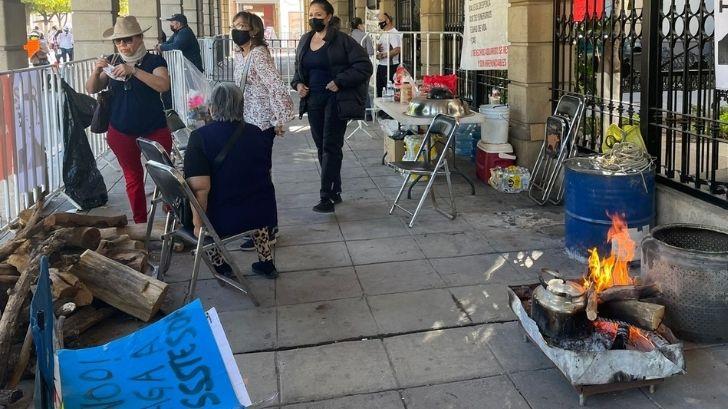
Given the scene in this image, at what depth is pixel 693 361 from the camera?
144 inches

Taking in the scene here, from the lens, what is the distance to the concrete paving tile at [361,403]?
10.8 feet

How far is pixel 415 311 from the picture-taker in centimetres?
438

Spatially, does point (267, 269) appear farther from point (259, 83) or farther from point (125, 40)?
point (125, 40)

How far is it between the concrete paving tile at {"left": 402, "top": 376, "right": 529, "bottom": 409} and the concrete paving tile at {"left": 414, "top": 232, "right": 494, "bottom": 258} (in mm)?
2000

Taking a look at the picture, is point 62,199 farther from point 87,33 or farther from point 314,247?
point 87,33

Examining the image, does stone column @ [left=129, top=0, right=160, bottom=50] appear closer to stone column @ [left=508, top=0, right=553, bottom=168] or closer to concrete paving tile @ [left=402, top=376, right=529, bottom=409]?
stone column @ [left=508, top=0, right=553, bottom=168]

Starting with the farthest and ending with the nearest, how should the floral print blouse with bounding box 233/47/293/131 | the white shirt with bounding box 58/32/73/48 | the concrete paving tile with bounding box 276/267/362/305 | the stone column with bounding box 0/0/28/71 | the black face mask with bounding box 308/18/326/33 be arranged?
1. the white shirt with bounding box 58/32/73/48
2. the stone column with bounding box 0/0/28/71
3. the black face mask with bounding box 308/18/326/33
4. the floral print blouse with bounding box 233/47/293/131
5. the concrete paving tile with bounding box 276/267/362/305

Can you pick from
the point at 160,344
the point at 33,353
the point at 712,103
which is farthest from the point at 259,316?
the point at 712,103

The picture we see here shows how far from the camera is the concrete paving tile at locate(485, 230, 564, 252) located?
5.57 meters

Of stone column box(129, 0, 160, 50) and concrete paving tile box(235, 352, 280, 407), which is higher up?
stone column box(129, 0, 160, 50)

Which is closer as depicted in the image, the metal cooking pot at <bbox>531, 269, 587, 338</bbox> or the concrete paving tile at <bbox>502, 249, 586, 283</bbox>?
the metal cooking pot at <bbox>531, 269, 587, 338</bbox>

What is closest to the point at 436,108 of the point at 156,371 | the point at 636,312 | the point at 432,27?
the point at 636,312

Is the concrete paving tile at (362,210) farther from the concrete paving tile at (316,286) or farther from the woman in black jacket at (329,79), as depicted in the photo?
the concrete paving tile at (316,286)

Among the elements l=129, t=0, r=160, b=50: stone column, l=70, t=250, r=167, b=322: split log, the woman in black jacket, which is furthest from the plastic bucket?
l=129, t=0, r=160, b=50: stone column
